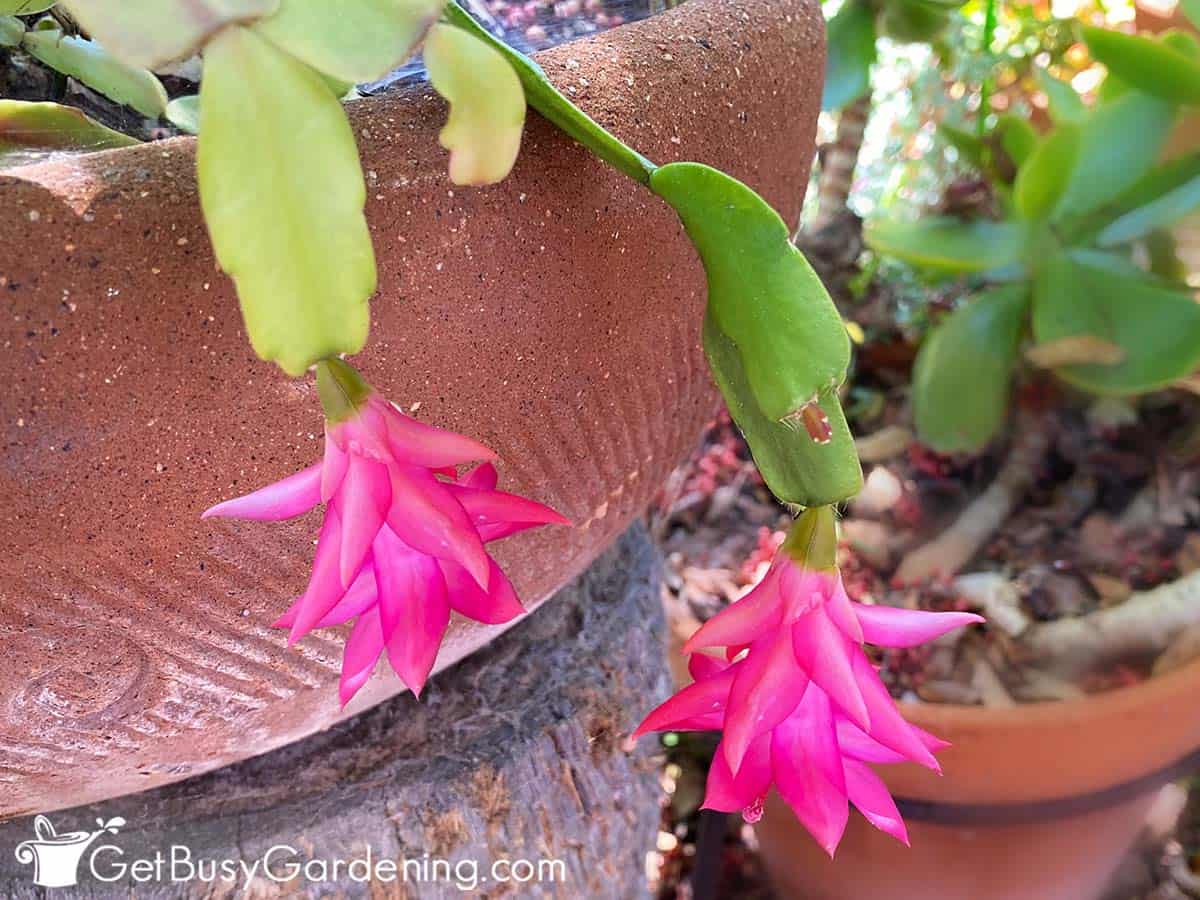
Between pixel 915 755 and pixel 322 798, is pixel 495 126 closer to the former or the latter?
pixel 915 755

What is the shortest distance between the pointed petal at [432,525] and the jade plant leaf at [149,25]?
0.42 feet

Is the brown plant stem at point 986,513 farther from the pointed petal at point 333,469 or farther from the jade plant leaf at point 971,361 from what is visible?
the pointed petal at point 333,469

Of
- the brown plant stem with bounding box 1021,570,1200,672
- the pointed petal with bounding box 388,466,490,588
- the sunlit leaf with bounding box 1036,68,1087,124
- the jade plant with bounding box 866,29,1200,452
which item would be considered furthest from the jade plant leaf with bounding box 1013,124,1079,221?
the pointed petal with bounding box 388,466,490,588

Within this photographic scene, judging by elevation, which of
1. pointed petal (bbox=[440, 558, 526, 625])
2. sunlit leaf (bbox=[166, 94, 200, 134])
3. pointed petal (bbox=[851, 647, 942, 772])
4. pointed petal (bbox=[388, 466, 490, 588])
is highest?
sunlit leaf (bbox=[166, 94, 200, 134])

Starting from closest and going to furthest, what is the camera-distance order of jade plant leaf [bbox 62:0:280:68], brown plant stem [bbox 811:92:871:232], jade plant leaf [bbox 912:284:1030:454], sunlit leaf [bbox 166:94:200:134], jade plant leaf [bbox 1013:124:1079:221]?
Result: jade plant leaf [bbox 62:0:280:68], sunlit leaf [bbox 166:94:200:134], jade plant leaf [bbox 1013:124:1079:221], jade plant leaf [bbox 912:284:1030:454], brown plant stem [bbox 811:92:871:232]

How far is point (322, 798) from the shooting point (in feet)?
1.78

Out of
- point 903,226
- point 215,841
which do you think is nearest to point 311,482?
point 215,841

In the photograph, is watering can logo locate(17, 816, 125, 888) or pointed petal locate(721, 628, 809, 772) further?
watering can logo locate(17, 816, 125, 888)

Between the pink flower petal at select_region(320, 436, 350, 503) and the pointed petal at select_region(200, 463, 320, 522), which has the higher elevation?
the pink flower petal at select_region(320, 436, 350, 503)

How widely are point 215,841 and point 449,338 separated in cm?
33

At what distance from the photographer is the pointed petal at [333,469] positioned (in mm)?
299

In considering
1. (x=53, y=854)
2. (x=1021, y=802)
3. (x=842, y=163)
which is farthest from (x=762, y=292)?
(x=842, y=163)

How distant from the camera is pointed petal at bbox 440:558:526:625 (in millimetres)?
323

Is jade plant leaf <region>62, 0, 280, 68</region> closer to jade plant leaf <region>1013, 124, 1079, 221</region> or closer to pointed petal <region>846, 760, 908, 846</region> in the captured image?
pointed petal <region>846, 760, 908, 846</region>
